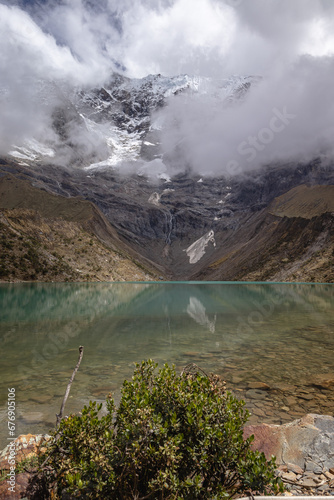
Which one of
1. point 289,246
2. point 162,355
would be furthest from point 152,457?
point 289,246

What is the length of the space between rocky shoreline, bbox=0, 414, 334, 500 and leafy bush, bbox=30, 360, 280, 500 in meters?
0.73

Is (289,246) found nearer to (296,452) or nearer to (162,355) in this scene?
(162,355)

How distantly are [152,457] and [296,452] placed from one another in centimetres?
314

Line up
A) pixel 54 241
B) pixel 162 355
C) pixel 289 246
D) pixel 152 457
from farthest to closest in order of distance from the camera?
1. pixel 289 246
2. pixel 54 241
3. pixel 162 355
4. pixel 152 457

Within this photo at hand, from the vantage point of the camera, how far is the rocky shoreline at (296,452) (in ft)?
14.0

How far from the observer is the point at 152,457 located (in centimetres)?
353

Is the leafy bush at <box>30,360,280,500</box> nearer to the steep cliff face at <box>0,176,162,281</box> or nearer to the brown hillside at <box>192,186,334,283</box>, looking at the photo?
the steep cliff face at <box>0,176,162,281</box>

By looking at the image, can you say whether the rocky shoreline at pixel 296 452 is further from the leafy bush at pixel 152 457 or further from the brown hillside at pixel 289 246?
the brown hillside at pixel 289 246

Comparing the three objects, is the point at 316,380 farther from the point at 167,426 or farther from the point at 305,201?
the point at 305,201

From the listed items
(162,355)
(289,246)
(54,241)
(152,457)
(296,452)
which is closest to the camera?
(152,457)

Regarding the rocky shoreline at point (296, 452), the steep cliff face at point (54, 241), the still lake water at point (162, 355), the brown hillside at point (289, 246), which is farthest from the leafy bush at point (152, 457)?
the brown hillside at point (289, 246)

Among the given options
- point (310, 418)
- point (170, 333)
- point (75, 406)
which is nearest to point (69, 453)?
point (310, 418)

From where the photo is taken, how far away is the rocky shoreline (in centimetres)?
425

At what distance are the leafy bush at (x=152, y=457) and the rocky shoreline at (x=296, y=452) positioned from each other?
73cm
